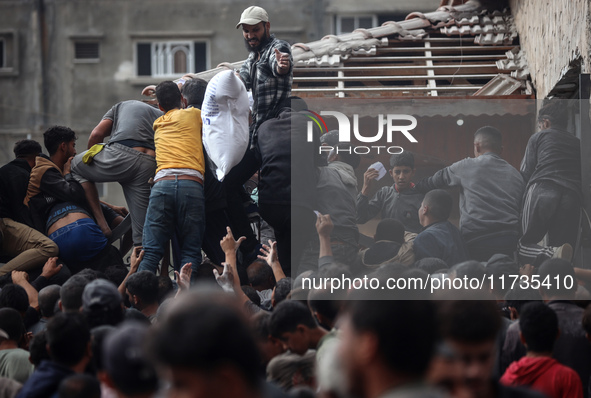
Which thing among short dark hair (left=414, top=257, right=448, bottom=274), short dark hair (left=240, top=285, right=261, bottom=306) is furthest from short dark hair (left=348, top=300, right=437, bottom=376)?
short dark hair (left=414, top=257, right=448, bottom=274)

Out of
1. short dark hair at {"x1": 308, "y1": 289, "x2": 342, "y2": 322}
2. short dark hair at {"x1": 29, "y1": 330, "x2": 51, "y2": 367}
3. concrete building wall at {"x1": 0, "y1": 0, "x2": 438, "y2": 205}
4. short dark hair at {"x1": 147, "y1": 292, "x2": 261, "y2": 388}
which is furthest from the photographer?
concrete building wall at {"x1": 0, "y1": 0, "x2": 438, "y2": 205}

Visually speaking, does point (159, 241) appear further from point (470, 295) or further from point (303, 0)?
point (303, 0)

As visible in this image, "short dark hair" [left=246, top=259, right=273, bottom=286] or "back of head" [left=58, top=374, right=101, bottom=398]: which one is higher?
"back of head" [left=58, top=374, right=101, bottom=398]

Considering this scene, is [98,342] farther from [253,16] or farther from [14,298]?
[253,16]

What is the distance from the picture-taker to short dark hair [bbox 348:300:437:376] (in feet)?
8.40

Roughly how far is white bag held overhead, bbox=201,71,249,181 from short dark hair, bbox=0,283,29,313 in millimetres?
1930

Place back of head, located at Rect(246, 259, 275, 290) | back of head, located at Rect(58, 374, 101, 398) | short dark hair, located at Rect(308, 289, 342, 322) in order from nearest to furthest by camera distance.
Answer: back of head, located at Rect(58, 374, 101, 398) → short dark hair, located at Rect(308, 289, 342, 322) → back of head, located at Rect(246, 259, 275, 290)

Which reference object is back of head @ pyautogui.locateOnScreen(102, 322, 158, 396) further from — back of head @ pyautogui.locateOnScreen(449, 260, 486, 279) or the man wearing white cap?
the man wearing white cap

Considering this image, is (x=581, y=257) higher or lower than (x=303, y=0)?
lower

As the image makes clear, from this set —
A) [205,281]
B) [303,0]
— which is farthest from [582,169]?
[303,0]

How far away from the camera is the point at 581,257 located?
7023 millimetres

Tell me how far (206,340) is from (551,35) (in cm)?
743

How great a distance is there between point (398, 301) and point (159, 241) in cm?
466

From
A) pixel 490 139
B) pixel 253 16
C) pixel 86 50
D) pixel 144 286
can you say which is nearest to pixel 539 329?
pixel 490 139
